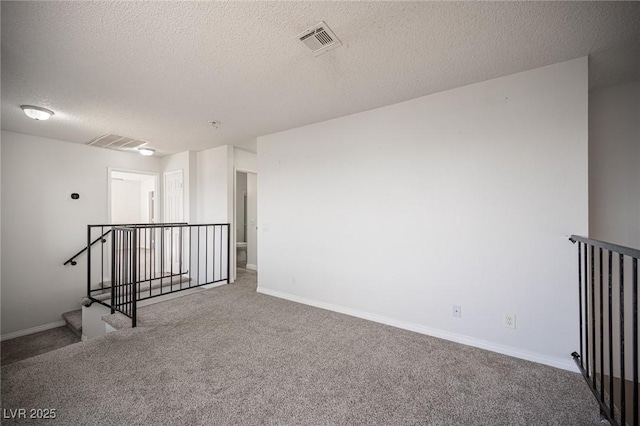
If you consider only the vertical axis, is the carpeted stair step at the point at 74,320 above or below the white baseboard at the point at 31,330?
above

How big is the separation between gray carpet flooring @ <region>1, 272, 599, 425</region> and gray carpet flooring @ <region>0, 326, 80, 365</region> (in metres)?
2.30

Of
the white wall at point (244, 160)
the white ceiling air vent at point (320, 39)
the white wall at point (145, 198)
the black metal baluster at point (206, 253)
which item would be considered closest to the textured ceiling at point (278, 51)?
the white ceiling air vent at point (320, 39)

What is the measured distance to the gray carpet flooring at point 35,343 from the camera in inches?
142

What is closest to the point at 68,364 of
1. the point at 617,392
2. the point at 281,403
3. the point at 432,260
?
the point at 281,403

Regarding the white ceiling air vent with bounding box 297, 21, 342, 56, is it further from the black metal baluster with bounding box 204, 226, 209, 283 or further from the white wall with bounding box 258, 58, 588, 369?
the black metal baluster with bounding box 204, 226, 209, 283

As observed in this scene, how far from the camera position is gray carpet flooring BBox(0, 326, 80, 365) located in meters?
3.61

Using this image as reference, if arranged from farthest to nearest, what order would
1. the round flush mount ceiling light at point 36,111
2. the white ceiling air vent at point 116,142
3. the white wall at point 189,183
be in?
the white wall at point 189,183, the white ceiling air vent at point 116,142, the round flush mount ceiling light at point 36,111

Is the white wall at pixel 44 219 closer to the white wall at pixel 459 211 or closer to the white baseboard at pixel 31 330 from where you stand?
the white baseboard at pixel 31 330

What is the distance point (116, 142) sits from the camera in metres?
4.58

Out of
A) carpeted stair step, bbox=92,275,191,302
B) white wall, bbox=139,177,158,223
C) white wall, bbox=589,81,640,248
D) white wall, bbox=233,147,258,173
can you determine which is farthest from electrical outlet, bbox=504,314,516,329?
white wall, bbox=139,177,158,223

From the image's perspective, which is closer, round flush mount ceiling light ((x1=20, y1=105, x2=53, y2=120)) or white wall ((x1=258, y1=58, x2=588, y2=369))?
white wall ((x1=258, y1=58, x2=588, y2=369))

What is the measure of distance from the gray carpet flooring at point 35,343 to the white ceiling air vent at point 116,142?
3160 millimetres

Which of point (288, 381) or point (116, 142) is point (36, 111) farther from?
point (288, 381)

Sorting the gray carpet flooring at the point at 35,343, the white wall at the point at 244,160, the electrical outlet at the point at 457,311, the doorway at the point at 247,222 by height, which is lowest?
the gray carpet flooring at the point at 35,343
